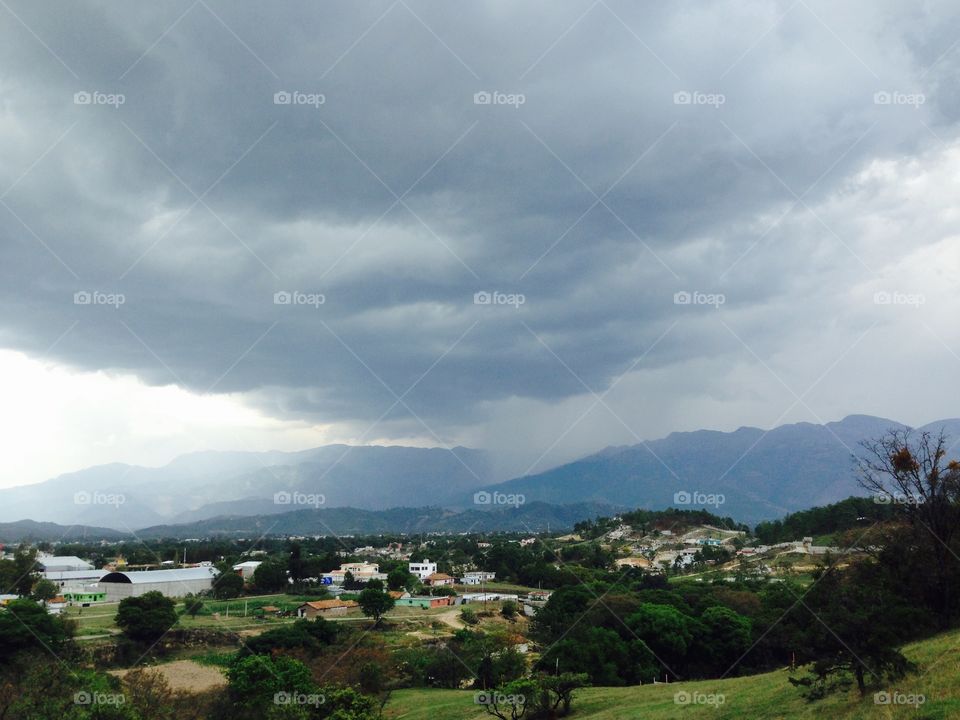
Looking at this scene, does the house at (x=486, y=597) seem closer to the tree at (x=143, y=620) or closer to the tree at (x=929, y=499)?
the tree at (x=143, y=620)

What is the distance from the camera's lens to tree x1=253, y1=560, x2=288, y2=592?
73.0 m

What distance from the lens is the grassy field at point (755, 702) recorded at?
12055 millimetres

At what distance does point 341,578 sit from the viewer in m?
81.2

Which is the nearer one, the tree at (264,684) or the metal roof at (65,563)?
the tree at (264,684)

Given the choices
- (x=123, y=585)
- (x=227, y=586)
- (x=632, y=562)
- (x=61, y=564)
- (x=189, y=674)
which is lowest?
(x=632, y=562)

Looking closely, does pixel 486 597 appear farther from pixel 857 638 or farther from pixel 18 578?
pixel 857 638

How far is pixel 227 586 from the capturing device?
229 feet

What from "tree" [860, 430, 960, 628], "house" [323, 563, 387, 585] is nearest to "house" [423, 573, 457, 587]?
"house" [323, 563, 387, 585]

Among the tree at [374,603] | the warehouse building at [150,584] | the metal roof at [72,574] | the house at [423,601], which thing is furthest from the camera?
the metal roof at [72,574]

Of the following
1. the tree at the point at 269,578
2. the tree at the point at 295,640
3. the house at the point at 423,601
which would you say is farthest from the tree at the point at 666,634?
the tree at the point at 269,578
